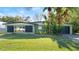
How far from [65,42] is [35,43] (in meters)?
0.62

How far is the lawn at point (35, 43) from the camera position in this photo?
6.28m

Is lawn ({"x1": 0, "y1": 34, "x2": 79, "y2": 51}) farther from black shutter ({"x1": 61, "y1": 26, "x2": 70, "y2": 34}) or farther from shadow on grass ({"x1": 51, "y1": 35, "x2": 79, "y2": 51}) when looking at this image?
black shutter ({"x1": 61, "y1": 26, "x2": 70, "y2": 34})

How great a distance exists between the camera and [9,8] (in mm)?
6242

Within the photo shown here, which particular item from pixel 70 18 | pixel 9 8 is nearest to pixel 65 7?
pixel 70 18

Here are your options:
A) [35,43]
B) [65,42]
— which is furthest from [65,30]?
[35,43]

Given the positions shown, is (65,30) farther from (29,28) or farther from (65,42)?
(29,28)

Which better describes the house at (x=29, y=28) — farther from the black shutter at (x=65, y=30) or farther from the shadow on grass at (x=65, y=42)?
the shadow on grass at (x=65, y=42)

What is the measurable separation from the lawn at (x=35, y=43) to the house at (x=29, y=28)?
0.34 ft

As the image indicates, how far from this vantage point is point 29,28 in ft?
20.7

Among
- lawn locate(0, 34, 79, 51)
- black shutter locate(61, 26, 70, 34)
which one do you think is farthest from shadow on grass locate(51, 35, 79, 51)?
black shutter locate(61, 26, 70, 34)

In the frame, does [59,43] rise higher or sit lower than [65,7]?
lower

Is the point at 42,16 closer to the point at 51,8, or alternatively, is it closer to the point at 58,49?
the point at 51,8

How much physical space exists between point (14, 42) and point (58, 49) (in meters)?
0.92
